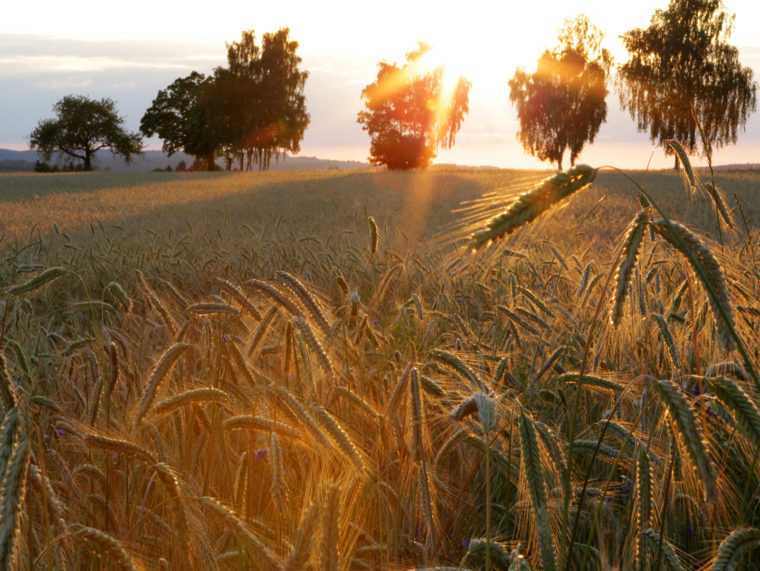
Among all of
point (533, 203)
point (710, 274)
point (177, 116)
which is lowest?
point (710, 274)

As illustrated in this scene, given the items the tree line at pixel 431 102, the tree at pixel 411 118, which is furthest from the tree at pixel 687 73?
the tree at pixel 411 118

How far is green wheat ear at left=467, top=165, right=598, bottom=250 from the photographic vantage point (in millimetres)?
1204

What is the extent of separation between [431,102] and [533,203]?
55.5 meters

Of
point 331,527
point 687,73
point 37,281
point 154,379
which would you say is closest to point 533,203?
point 331,527

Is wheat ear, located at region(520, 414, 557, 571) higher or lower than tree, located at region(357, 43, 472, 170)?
lower

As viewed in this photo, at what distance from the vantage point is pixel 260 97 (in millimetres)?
58469

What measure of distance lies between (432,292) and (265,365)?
2027 millimetres

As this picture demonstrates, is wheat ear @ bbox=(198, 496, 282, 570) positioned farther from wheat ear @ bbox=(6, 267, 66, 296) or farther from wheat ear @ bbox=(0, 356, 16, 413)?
wheat ear @ bbox=(6, 267, 66, 296)

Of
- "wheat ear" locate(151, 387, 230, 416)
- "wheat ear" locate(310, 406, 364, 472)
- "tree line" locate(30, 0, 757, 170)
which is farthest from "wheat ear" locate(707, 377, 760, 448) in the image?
"tree line" locate(30, 0, 757, 170)

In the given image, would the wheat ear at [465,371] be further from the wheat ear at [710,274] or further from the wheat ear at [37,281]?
the wheat ear at [37,281]

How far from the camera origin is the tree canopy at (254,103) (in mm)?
57781

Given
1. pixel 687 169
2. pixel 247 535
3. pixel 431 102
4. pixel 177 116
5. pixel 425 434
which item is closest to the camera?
pixel 247 535

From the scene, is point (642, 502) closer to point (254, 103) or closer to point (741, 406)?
point (741, 406)

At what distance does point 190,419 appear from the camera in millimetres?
2129
